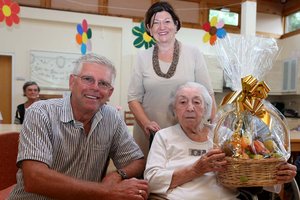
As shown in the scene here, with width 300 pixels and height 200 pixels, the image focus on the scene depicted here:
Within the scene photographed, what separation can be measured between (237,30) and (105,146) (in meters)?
6.22

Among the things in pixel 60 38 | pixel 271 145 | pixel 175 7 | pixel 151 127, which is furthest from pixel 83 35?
pixel 271 145

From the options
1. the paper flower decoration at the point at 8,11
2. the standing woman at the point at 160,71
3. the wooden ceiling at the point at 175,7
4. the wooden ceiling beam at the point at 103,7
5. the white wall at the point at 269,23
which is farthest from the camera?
the white wall at the point at 269,23

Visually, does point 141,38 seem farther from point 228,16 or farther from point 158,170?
point 158,170

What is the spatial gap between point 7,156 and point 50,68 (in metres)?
4.10

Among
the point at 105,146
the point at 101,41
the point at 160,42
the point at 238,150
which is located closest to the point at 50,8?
the point at 101,41

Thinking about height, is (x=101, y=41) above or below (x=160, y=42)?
above

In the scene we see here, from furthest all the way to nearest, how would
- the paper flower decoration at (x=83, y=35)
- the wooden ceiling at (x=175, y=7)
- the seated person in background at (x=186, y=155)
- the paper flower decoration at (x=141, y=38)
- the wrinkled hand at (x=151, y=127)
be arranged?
the wooden ceiling at (x=175, y=7)
the paper flower decoration at (x=83, y=35)
the paper flower decoration at (x=141, y=38)
the wrinkled hand at (x=151, y=127)
the seated person in background at (x=186, y=155)

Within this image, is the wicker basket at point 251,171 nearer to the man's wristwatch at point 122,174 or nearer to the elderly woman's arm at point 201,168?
the elderly woman's arm at point 201,168

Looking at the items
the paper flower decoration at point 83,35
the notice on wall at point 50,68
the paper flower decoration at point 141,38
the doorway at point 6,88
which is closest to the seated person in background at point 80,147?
the paper flower decoration at point 141,38

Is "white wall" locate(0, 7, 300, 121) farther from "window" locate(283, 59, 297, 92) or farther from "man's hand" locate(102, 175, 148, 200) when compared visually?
"man's hand" locate(102, 175, 148, 200)

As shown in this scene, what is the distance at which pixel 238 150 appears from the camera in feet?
3.98

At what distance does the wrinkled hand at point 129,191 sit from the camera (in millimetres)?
1196

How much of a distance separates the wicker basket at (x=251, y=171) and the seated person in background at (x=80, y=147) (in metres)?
0.35

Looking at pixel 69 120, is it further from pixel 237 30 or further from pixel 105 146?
pixel 237 30
